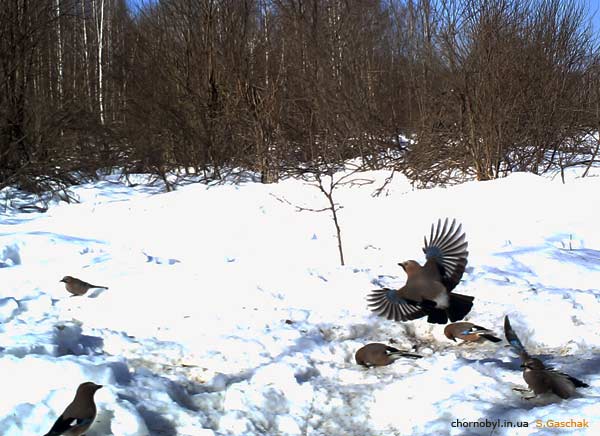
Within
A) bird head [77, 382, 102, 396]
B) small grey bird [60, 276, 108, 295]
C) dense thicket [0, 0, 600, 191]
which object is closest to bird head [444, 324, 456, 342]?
bird head [77, 382, 102, 396]

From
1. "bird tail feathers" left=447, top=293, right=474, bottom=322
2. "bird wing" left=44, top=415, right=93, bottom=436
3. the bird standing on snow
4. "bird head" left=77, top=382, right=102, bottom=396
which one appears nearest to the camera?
"bird wing" left=44, top=415, right=93, bottom=436

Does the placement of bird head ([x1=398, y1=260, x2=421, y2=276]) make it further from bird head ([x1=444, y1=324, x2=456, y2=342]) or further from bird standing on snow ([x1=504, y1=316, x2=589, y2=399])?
bird standing on snow ([x1=504, y1=316, x2=589, y2=399])

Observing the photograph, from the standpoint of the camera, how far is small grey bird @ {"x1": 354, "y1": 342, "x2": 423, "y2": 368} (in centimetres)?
356

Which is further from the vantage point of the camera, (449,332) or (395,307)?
(449,332)

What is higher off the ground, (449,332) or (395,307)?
(395,307)

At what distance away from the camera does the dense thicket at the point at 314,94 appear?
11344 millimetres

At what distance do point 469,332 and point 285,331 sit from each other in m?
1.12

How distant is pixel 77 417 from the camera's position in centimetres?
253

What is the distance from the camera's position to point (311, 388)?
3.29 meters

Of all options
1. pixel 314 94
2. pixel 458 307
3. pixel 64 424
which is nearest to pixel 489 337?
pixel 458 307

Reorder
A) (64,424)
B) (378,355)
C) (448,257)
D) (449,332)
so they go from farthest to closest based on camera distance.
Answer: (448,257)
(449,332)
(378,355)
(64,424)

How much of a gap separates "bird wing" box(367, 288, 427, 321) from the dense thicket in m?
7.12

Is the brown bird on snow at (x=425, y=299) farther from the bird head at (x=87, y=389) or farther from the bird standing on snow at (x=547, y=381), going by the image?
the bird head at (x=87, y=389)

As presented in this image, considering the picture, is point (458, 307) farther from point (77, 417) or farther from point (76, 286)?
point (76, 286)
